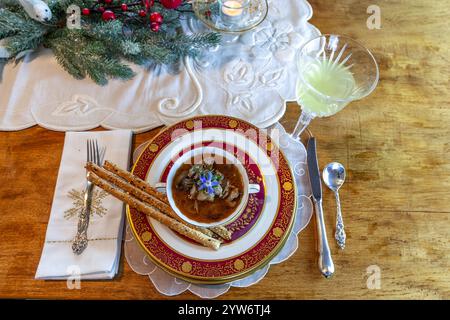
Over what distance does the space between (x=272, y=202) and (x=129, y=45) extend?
53 centimetres

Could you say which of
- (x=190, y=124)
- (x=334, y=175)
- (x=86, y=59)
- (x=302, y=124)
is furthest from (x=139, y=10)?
(x=334, y=175)

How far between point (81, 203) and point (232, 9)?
62 centimetres

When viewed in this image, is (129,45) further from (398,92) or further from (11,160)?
(398,92)

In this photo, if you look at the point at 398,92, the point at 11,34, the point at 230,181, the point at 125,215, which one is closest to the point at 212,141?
the point at 230,181

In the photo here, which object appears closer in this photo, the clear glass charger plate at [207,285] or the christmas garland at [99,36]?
the clear glass charger plate at [207,285]

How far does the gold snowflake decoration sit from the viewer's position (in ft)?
2.37

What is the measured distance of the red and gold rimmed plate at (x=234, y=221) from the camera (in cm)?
65

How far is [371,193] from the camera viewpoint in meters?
0.76

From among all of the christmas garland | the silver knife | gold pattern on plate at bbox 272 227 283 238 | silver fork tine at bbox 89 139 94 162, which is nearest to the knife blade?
the silver knife

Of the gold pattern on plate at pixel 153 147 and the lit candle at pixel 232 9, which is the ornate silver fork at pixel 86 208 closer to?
the gold pattern on plate at pixel 153 147

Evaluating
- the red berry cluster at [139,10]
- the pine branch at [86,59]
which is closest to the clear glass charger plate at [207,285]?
the pine branch at [86,59]

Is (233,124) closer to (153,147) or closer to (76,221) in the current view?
(153,147)

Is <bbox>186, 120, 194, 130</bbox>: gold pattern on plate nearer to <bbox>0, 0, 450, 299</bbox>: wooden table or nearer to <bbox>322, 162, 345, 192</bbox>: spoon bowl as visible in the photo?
<bbox>0, 0, 450, 299</bbox>: wooden table

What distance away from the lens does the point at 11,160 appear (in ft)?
2.63
